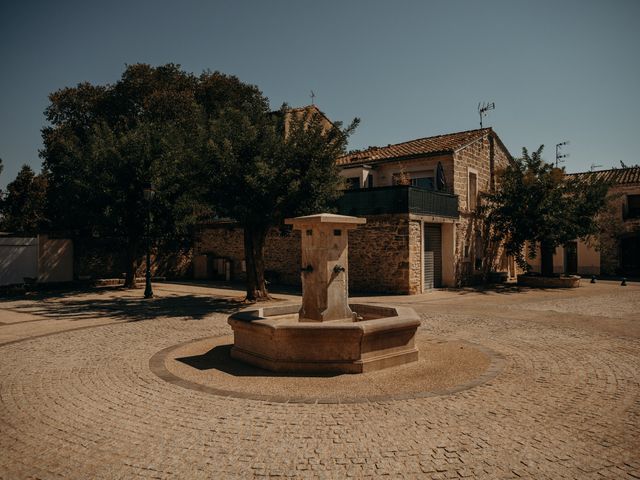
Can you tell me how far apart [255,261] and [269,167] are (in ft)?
12.8

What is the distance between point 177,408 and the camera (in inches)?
→ 210

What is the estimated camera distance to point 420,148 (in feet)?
77.6

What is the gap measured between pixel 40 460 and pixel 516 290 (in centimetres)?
2116

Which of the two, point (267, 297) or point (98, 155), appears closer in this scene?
point (267, 297)

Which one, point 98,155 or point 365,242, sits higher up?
point 98,155

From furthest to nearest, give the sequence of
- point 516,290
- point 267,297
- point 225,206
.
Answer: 1. point 516,290
2. point 267,297
3. point 225,206

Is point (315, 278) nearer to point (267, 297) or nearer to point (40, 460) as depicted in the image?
point (40, 460)

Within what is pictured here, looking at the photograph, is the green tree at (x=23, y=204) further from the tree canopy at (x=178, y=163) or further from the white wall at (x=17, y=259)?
the white wall at (x=17, y=259)

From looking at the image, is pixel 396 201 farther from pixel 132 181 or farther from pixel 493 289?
pixel 132 181

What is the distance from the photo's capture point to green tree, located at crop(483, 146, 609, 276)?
72.7ft

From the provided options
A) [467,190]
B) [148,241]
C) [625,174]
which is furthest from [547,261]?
[148,241]

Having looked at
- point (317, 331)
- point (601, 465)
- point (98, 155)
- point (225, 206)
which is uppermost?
point (98, 155)

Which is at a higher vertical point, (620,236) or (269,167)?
(269,167)

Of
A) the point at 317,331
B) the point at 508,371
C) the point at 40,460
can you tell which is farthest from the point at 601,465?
the point at 40,460
